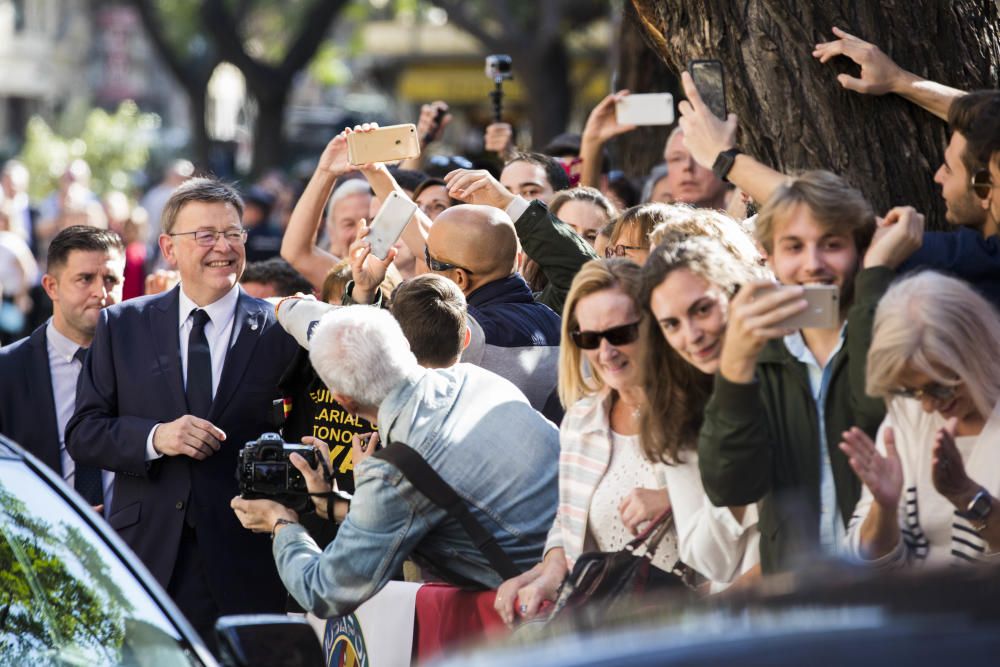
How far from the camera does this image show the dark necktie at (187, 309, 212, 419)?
19.7 feet

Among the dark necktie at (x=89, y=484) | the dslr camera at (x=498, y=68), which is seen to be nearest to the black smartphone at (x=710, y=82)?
the dark necktie at (x=89, y=484)

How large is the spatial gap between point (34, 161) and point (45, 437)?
69.8ft

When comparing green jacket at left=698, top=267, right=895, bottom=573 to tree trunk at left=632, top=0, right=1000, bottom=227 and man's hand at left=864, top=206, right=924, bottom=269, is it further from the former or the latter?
tree trunk at left=632, top=0, right=1000, bottom=227

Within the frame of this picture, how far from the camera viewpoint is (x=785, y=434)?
12.7 feet

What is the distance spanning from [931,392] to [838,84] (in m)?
2.19

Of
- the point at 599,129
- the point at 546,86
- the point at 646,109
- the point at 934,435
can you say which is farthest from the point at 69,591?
the point at 546,86

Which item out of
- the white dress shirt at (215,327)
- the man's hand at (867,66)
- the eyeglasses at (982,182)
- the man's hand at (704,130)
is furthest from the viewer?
the white dress shirt at (215,327)

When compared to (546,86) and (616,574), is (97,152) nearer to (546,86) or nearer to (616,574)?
(546,86)

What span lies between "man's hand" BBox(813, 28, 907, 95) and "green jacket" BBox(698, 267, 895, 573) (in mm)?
1631

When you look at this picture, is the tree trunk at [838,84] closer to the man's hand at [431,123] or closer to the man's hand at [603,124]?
the man's hand at [603,124]

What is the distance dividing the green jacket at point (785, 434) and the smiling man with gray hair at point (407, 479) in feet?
3.05

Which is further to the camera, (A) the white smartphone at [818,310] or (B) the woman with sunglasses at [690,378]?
(B) the woman with sunglasses at [690,378]

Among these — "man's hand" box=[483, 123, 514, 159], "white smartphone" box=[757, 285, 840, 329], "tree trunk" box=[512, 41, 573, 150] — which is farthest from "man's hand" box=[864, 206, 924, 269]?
"tree trunk" box=[512, 41, 573, 150]

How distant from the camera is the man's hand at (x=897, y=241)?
12.8 ft
